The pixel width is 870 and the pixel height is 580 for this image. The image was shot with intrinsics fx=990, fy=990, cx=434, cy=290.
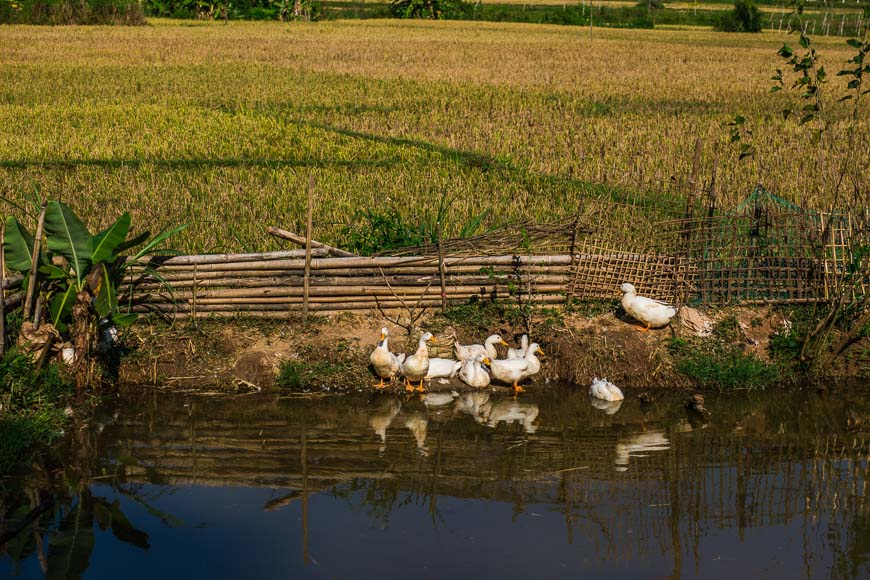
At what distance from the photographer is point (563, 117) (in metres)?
20.9

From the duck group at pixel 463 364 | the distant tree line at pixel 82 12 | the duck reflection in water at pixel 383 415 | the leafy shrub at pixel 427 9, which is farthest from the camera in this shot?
the leafy shrub at pixel 427 9

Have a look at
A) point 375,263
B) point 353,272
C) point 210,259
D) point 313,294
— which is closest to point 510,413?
point 375,263

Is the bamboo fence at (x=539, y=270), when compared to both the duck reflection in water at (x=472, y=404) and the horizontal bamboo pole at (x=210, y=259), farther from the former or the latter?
the duck reflection in water at (x=472, y=404)

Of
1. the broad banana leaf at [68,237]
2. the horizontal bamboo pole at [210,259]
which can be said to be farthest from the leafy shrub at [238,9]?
the broad banana leaf at [68,237]

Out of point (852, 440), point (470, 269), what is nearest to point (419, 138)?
point (470, 269)

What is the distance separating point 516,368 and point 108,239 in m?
3.72

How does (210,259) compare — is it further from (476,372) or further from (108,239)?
(476,372)

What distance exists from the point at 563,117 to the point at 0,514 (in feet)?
53.4

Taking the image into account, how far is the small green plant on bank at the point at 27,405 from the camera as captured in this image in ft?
24.0

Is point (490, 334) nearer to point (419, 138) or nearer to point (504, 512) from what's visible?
point (504, 512)

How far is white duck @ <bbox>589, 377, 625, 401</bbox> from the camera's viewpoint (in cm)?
868

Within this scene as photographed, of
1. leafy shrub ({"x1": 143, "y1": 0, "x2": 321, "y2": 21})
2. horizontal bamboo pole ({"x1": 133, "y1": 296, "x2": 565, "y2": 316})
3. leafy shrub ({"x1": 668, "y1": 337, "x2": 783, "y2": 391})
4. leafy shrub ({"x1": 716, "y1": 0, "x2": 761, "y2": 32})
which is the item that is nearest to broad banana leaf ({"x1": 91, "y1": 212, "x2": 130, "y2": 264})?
horizontal bamboo pole ({"x1": 133, "y1": 296, "x2": 565, "y2": 316})

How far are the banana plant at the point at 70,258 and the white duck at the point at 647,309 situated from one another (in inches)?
177

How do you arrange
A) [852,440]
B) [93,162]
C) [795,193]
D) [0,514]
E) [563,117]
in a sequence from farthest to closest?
1. [563,117]
2. [93,162]
3. [795,193]
4. [852,440]
5. [0,514]
